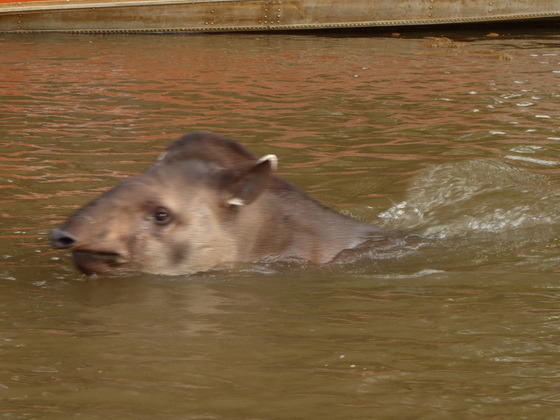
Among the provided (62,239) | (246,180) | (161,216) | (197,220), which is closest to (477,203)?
(246,180)

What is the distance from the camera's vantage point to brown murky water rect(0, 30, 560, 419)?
10.6 feet

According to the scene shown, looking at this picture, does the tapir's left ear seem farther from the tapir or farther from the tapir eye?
the tapir eye

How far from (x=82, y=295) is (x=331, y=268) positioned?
1.27 metres

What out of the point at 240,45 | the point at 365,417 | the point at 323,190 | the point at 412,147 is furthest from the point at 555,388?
the point at 240,45

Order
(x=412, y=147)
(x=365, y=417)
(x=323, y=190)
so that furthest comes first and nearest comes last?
(x=412, y=147), (x=323, y=190), (x=365, y=417)

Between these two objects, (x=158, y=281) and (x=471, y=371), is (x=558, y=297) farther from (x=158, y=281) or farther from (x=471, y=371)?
(x=158, y=281)

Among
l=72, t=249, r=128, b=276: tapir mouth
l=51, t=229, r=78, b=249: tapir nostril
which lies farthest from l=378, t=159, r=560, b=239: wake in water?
l=51, t=229, r=78, b=249: tapir nostril

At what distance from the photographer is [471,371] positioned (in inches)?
134

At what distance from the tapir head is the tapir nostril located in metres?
0.09

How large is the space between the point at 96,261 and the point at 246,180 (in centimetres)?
80

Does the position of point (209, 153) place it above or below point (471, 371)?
above

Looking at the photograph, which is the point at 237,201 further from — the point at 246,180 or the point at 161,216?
the point at 161,216

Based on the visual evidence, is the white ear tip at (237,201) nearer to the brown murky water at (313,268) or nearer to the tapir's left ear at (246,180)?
the tapir's left ear at (246,180)

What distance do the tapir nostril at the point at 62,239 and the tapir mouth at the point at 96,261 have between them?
11 centimetres
